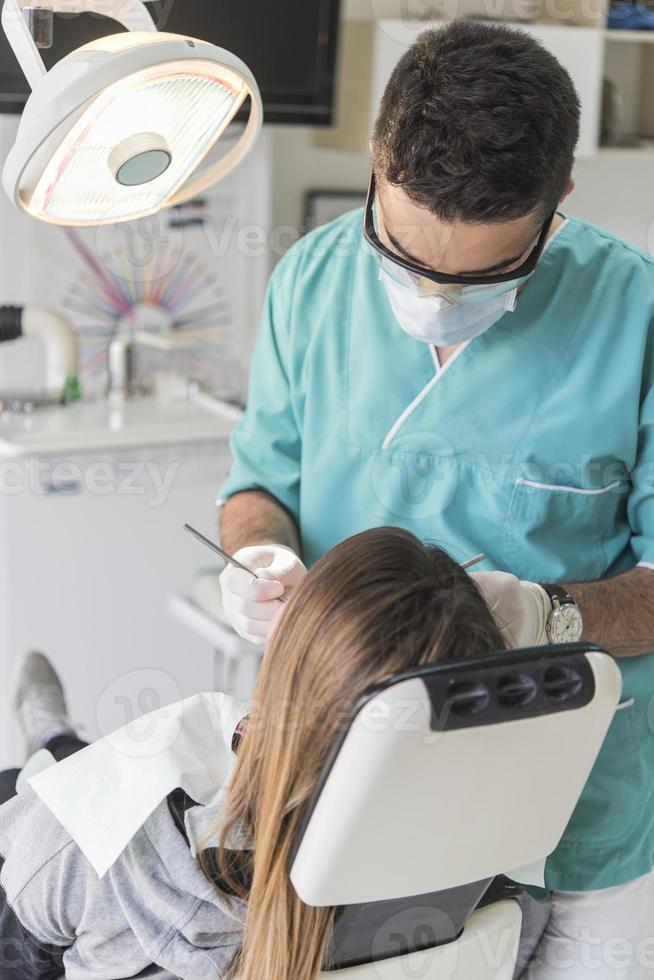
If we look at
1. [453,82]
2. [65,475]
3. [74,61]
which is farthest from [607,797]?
[65,475]

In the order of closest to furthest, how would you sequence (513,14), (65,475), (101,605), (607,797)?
(607,797) → (65,475) → (101,605) → (513,14)

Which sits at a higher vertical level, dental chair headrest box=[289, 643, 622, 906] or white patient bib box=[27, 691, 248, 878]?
dental chair headrest box=[289, 643, 622, 906]

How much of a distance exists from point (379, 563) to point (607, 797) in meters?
0.51

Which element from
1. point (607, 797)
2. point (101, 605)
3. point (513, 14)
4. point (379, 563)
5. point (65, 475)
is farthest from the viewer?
point (513, 14)

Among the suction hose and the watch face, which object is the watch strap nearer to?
the watch face

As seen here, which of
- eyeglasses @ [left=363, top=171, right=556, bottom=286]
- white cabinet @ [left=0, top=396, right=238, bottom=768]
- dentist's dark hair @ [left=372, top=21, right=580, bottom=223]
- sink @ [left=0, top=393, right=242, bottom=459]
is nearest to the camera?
dentist's dark hair @ [left=372, top=21, right=580, bottom=223]

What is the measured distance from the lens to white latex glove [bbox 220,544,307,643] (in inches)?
45.4

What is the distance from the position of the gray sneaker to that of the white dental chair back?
905mm

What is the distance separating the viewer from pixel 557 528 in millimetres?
1324

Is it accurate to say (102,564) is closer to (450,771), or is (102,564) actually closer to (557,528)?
(557,528)

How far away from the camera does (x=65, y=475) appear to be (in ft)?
8.55

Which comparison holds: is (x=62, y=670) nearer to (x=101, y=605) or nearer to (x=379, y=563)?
(x=101, y=605)

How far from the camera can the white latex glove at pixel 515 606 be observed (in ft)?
3.63

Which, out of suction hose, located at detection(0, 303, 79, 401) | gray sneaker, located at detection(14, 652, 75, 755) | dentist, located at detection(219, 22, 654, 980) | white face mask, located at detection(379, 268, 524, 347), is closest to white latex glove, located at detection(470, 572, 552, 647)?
dentist, located at detection(219, 22, 654, 980)
